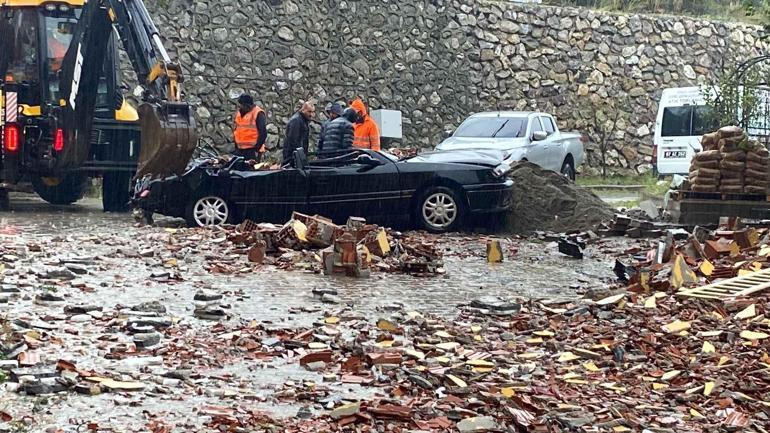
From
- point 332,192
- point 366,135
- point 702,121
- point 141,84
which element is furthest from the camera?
point 702,121

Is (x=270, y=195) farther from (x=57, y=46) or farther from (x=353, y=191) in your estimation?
(x=57, y=46)

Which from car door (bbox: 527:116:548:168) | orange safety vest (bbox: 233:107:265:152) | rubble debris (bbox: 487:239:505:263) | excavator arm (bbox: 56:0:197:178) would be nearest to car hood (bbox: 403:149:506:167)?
orange safety vest (bbox: 233:107:265:152)

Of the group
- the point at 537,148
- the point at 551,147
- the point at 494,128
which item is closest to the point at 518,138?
the point at 537,148

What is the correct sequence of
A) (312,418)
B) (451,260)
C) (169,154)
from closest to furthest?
(312,418) < (451,260) < (169,154)

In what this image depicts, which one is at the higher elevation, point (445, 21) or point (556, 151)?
point (445, 21)

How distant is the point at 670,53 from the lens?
112 ft

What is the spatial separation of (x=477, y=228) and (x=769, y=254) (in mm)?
6237

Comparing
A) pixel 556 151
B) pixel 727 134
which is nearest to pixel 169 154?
pixel 727 134

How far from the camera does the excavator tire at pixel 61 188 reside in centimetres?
2091

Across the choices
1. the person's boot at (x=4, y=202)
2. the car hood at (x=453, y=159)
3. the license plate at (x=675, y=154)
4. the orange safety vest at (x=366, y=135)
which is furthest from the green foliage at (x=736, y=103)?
the person's boot at (x=4, y=202)

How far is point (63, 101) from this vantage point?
19.9 m

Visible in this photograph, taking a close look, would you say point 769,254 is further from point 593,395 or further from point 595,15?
point 595,15

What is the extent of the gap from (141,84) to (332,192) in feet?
10.6

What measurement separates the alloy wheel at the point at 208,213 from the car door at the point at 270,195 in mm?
219
